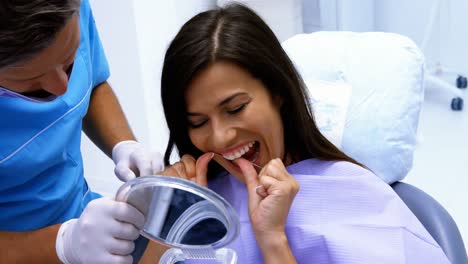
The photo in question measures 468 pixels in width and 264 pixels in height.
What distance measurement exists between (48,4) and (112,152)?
0.58 meters

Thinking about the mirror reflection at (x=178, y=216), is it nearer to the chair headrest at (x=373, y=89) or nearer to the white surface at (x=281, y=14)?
the chair headrest at (x=373, y=89)

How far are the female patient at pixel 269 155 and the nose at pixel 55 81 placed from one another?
24 cm

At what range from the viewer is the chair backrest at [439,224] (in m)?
1.12

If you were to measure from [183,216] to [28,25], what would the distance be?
1.09 ft

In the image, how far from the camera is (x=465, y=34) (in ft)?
9.45

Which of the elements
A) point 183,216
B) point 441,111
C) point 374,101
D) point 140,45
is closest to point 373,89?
point 374,101

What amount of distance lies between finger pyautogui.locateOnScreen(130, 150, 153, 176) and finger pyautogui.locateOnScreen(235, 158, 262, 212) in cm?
20

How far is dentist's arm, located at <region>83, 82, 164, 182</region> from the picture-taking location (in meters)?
1.15

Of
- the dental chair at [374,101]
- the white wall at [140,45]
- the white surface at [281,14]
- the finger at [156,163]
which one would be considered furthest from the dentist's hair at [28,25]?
the white surface at [281,14]

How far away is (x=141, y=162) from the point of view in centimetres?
110

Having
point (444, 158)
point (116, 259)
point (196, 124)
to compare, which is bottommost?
point (444, 158)

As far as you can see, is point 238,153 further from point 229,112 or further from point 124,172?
point 124,172

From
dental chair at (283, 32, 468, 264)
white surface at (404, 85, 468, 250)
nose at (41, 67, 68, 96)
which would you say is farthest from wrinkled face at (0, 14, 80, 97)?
white surface at (404, 85, 468, 250)

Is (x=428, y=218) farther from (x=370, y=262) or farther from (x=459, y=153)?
(x=459, y=153)
